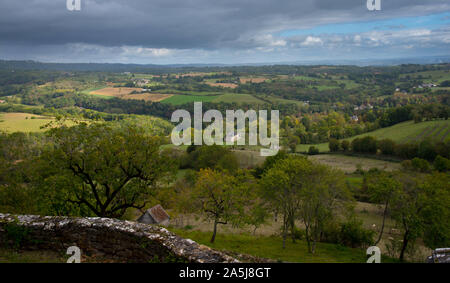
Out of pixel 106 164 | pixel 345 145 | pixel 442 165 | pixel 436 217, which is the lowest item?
pixel 442 165

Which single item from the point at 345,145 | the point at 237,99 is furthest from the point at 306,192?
the point at 237,99

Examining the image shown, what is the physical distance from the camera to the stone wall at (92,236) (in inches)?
342

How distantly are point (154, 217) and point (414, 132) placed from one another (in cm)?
7336

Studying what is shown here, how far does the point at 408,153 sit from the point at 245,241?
52.0 m

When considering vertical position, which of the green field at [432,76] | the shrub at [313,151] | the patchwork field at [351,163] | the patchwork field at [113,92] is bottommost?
the patchwork field at [351,163]

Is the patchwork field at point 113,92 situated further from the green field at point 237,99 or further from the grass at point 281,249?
the grass at point 281,249

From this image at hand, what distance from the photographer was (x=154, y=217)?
99.9ft

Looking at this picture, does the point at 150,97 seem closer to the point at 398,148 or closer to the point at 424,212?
the point at 398,148

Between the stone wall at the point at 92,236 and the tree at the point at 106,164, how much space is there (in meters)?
5.61

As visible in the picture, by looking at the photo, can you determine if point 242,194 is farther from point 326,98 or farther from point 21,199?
point 326,98

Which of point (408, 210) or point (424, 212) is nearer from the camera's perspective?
point (424, 212)

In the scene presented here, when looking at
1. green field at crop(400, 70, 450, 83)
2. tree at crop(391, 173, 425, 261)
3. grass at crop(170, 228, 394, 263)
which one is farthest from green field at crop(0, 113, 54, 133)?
green field at crop(400, 70, 450, 83)

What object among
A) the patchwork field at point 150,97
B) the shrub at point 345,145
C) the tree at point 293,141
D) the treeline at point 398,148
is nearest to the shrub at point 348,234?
the treeline at point 398,148

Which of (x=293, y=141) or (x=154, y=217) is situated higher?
(x=293, y=141)
